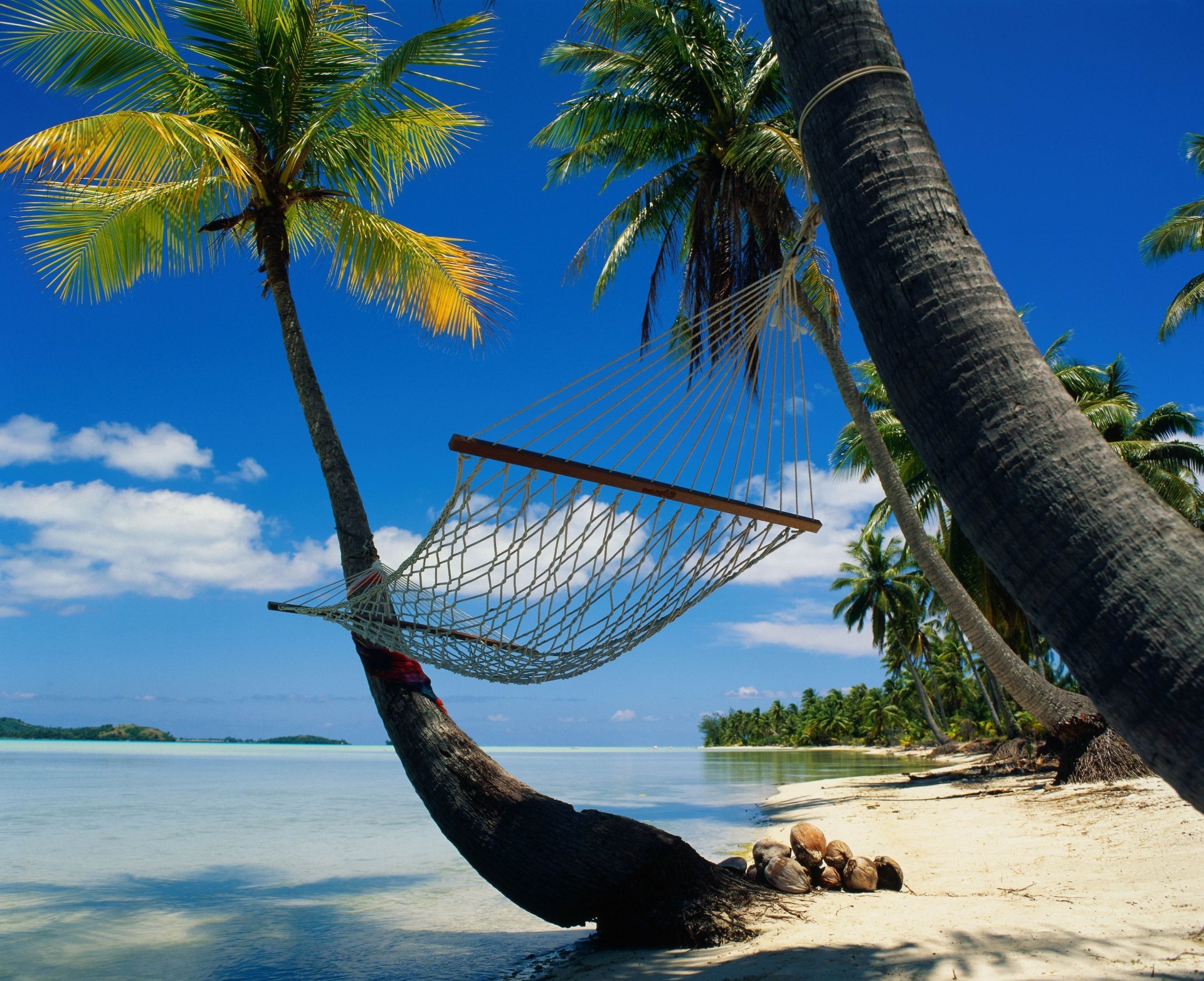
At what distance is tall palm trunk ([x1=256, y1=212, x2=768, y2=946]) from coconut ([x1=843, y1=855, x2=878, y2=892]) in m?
0.49

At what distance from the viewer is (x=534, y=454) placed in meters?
2.36

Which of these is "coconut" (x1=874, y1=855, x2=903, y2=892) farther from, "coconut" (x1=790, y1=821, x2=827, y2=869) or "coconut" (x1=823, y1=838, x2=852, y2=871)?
"coconut" (x1=790, y1=821, x2=827, y2=869)

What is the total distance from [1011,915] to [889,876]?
851 millimetres

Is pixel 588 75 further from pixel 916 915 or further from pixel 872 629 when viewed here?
pixel 872 629

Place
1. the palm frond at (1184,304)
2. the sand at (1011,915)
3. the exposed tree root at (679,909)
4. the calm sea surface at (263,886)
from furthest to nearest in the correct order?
the palm frond at (1184,304) < the calm sea surface at (263,886) < the exposed tree root at (679,909) < the sand at (1011,915)

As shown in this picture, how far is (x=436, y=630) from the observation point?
2893 millimetres

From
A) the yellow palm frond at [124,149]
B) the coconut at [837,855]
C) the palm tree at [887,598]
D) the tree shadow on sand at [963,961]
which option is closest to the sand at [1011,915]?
the tree shadow on sand at [963,961]

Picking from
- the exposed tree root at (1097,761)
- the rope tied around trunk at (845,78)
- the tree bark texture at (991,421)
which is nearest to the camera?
the tree bark texture at (991,421)

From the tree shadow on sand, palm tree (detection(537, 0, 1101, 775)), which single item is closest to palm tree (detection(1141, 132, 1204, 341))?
palm tree (detection(537, 0, 1101, 775))

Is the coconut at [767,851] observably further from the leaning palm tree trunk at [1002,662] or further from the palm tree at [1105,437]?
the palm tree at [1105,437]

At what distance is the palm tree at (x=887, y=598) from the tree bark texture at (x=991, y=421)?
17733 mm

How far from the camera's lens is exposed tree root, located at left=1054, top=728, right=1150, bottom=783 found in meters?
5.80

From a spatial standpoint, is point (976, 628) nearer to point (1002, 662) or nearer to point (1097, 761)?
point (1002, 662)

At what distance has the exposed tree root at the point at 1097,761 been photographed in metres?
5.80
